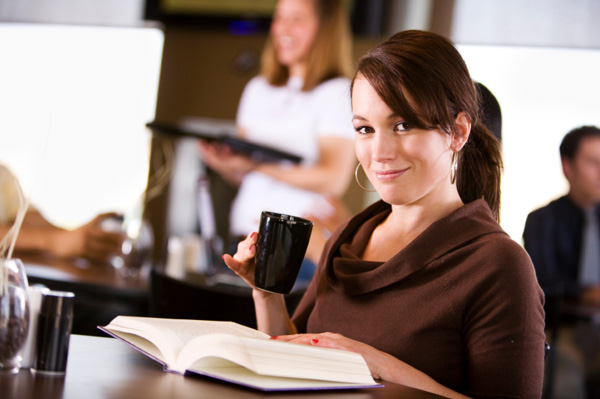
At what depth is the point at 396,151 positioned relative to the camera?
4.09ft

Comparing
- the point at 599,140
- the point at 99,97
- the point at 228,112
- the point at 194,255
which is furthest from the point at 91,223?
the point at 599,140

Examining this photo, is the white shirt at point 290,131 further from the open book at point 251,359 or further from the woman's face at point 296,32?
the open book at point 251,359

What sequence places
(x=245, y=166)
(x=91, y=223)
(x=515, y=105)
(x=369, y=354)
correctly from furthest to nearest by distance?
(x=515, y=105), (x=245, y=166), (x=91, y=223), (x=369, y=354)

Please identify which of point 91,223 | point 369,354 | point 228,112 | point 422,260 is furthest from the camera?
point 228,112

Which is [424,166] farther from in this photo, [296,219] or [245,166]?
[245,166]

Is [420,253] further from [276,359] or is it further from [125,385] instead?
[125,385]

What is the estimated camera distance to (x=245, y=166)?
348 cm

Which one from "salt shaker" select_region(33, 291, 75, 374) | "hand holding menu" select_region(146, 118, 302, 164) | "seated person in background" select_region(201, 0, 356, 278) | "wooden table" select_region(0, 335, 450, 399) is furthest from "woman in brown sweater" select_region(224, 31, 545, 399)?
"seated person in background" select_region(201, 0, 356, 278)

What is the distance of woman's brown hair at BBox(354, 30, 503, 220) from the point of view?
1224 mm

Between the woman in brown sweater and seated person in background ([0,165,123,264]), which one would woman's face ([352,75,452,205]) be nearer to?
the woman in brown sweater

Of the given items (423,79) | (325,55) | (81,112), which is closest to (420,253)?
(423,79)

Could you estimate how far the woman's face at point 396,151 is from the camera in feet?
4.08

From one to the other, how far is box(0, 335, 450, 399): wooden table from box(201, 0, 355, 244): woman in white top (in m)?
2.32

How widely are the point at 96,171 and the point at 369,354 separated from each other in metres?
3.91
